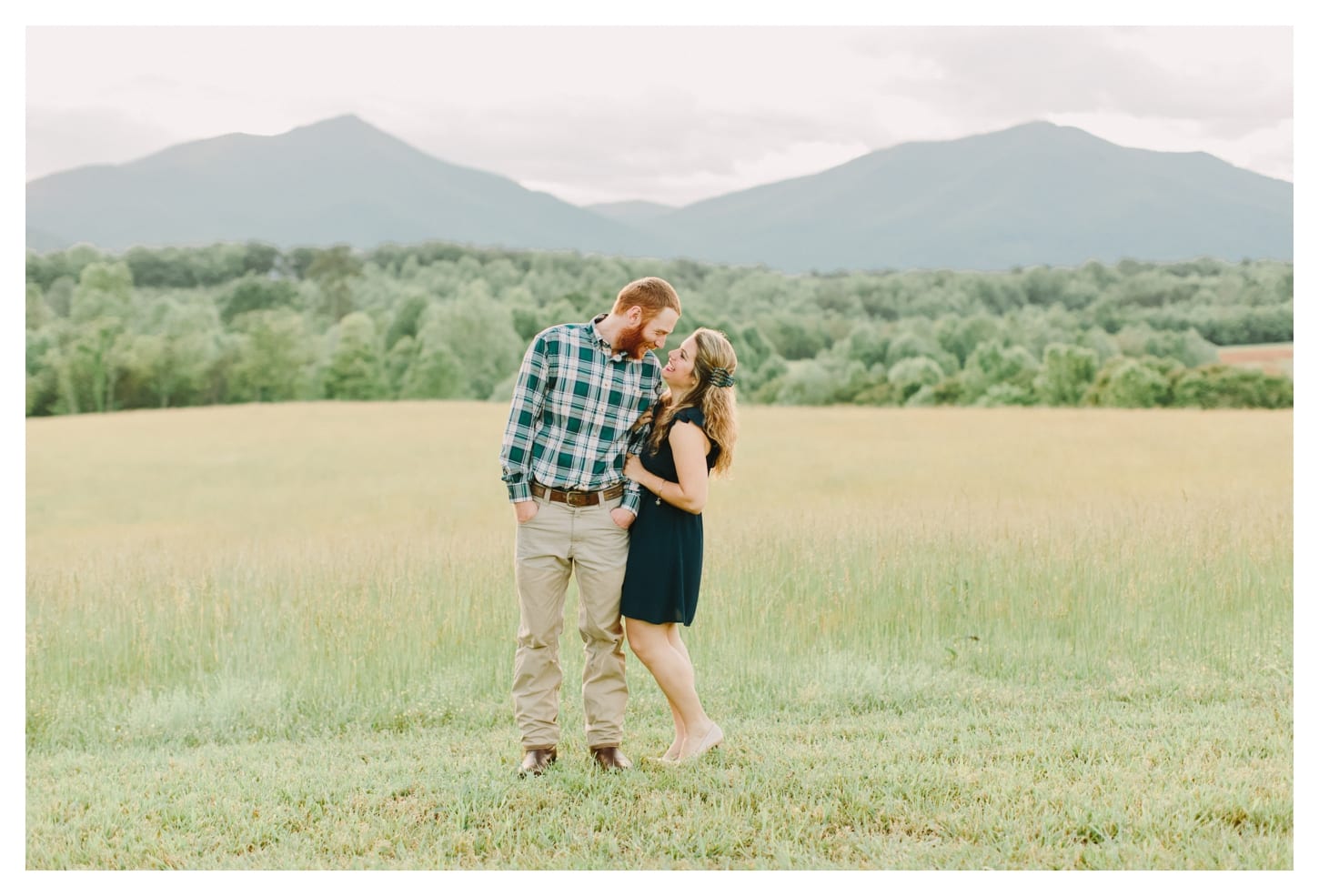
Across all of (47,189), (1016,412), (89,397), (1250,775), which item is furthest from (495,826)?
(47,189)

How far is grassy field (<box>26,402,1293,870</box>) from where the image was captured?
14.7 feet

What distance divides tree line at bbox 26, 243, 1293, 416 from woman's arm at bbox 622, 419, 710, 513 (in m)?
24.6

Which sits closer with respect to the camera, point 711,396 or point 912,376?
point 711,396

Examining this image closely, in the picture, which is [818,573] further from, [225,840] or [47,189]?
[47,189]

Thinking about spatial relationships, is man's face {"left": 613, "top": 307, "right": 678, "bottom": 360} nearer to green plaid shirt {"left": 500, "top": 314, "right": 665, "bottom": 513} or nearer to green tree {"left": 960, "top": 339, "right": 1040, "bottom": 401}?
green plaid shirt {"left": 500, "top": 314, "right": 665, "bottom": 513}

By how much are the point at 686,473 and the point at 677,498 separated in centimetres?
13

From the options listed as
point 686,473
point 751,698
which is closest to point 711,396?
point 686,473

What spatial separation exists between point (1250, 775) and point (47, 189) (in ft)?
133

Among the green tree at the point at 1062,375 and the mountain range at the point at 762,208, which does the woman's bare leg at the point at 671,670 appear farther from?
the green tree at the point at 1062,375

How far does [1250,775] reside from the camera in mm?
4949

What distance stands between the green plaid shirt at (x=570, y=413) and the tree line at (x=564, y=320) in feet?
80.5

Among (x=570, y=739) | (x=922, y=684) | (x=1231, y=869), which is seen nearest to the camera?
(x=1231, y=869)

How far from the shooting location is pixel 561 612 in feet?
16.6

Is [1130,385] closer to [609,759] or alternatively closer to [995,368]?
[995,368]
